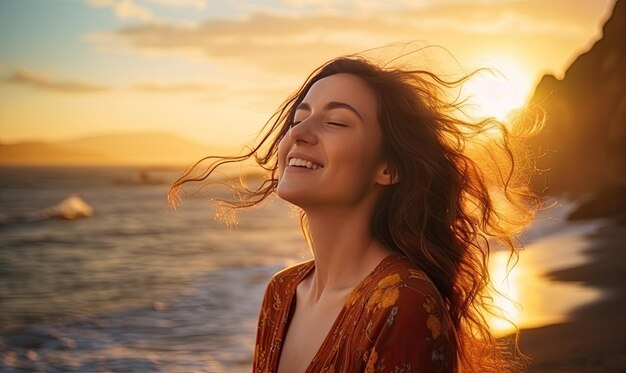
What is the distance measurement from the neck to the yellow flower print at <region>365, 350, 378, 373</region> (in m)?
0.43

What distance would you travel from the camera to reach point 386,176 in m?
2.66

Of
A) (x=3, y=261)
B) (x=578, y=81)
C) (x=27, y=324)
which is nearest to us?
(x=27, y=324)

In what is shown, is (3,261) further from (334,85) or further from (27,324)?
(334,85)

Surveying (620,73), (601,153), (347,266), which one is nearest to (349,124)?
(347,266)

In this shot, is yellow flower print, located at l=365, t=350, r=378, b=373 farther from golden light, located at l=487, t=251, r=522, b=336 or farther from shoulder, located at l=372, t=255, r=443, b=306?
golden light, located at l=487, t=251, r=522, b=336

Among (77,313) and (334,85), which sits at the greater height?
(334,85)

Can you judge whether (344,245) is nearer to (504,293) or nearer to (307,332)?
(307,332)

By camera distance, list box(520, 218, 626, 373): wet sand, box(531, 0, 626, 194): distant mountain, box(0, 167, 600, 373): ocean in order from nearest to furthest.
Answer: box(520, 218, 626, 373): wet sand → box(0, 167, 600, 373): ocean → box(531, 0, 626, 194): distant mountain

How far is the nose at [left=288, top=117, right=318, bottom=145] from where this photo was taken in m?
2.63

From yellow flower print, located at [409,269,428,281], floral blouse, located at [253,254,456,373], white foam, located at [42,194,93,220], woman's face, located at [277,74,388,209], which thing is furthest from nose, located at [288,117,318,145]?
white foam, located at [42,194,93,220]

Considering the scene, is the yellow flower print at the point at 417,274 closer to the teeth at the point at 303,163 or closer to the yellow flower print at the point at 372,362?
the yellow flower print at the point at 372,362

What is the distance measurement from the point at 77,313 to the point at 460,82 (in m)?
13.7

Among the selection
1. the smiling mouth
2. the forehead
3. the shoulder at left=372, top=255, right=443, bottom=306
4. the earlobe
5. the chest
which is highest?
the forehead

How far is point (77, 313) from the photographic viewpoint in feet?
50.1
